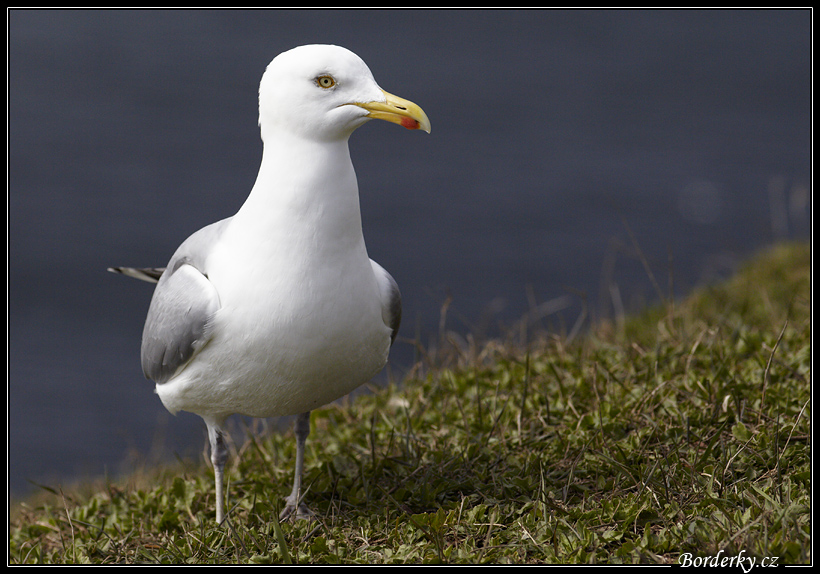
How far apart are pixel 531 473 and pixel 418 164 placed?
46.9ft

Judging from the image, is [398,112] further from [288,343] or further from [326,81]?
[288,343]

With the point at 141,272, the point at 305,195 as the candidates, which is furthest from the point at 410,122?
the point at 141,272

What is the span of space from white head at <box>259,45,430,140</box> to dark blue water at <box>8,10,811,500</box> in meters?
7.97

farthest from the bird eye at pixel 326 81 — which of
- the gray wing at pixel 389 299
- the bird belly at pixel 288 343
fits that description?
the gray wing at pixel 389 299

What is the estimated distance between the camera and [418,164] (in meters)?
18.3

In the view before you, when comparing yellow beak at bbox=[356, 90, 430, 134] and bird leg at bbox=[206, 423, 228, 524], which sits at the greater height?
yellow beak at bbox=[356, 90, 430, 134]

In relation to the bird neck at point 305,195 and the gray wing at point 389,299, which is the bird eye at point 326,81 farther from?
the gray wing at point 389,299

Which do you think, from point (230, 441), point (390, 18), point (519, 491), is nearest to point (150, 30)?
point (390, 18)

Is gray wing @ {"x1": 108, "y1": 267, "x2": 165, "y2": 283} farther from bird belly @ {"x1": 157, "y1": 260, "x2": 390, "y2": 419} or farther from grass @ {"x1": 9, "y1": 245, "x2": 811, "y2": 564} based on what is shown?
grass @ {"x1": 9, "y1": 245, "x2": 811, "y2": 564}

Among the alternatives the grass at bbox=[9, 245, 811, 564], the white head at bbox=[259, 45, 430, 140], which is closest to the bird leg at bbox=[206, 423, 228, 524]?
the grass at bbox=[9, 245, 811, 564]

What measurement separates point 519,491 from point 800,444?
131 cm

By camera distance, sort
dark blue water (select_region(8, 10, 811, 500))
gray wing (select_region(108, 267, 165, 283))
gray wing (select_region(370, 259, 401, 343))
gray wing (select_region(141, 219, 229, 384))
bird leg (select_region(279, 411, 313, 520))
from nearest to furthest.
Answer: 1. gray wing (select_region(141, 219, 229, 384))
2. gray wing (select_region(370, 259, 401, 343))
3. bird leg (select_region(279, 411, 313, 520))
4. gray wing (select_region(108, 267, 165, 283))
5. dark blue water (select_region(8, 10, 811, 500))

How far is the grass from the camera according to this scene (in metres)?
3.72

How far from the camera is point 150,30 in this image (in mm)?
23531
